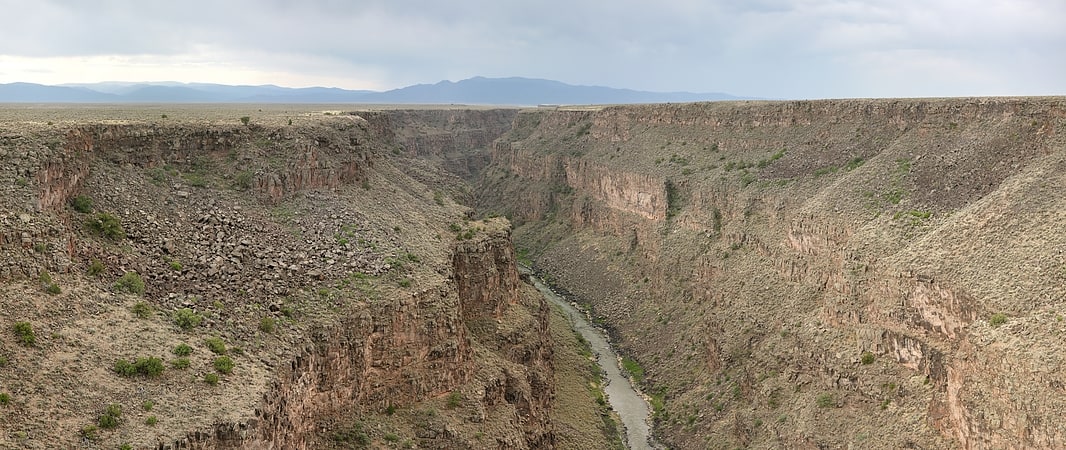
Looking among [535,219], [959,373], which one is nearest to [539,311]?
[959,373]

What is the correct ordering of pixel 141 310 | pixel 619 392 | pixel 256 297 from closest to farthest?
pixel 141 310 < pixel 256 297 < pixel 619 392

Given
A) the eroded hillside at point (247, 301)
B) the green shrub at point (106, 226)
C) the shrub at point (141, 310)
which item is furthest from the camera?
the green shrub at point (106, 226)

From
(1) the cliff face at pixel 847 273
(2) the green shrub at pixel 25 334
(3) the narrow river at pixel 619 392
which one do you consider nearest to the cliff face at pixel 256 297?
(2) the green shrub at pixel 25 334

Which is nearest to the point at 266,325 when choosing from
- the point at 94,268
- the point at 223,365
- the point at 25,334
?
the point at 223,365

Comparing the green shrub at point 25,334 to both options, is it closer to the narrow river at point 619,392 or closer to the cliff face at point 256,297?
the cliff face at point 256,297

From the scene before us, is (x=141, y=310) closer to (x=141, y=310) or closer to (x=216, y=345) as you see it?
(x=141, y=310)

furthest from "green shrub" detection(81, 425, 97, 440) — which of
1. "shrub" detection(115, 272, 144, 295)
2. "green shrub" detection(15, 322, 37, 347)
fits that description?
"shrub" detection(115, 272, 144, 295)

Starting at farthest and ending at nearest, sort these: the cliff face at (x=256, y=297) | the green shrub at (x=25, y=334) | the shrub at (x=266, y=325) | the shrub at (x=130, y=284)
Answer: the shrub at (x=266, y=325), the shrub at (x=130, y=284), the cliff face at (x=256, y=297), the green shrub at (x=25, y=334)
